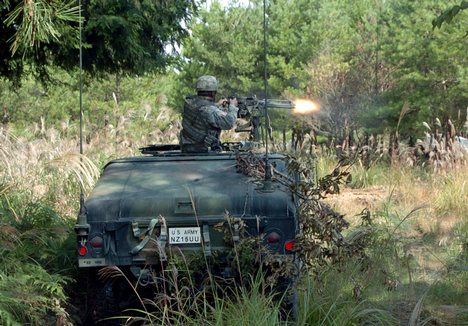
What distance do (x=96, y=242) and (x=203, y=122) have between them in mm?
2347

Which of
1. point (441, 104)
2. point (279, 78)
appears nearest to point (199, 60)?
point (279, 78)

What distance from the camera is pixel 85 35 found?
1429 cm

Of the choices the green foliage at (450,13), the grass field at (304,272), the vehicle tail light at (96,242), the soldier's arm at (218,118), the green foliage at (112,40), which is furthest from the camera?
the green foliage at (112,40)

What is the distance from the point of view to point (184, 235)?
22.9 ft

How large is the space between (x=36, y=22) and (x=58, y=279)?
76.0 inches

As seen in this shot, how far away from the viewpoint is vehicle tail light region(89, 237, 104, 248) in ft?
23.0

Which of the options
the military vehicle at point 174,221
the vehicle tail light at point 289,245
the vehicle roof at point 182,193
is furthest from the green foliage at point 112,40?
the vehicle tail light at point 289,245

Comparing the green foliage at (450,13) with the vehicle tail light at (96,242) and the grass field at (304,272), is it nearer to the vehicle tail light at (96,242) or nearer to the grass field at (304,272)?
the grass field at (304,272)

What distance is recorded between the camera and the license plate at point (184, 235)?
6969 mm

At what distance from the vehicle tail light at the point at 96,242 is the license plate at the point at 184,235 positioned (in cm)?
50

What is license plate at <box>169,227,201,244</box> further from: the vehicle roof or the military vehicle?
the vehicle roof

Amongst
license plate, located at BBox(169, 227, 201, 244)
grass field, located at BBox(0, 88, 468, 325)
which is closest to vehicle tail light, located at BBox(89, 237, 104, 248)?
grass field, located at BBox(0, 88, 468, 325)

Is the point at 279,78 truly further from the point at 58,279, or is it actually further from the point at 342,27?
the point at 58,279

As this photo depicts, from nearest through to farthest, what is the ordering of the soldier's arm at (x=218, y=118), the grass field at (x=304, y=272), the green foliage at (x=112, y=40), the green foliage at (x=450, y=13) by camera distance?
the green foliage at (x=450, y=13)
the grass field at (x=304, y=272)
the soldier's arm at (x=218, y=118)
the green foliage at (x=112, y=40)
